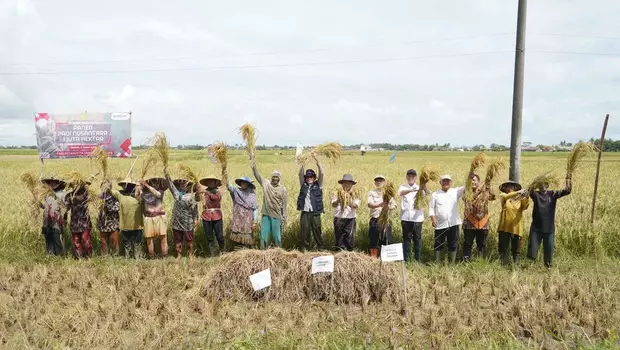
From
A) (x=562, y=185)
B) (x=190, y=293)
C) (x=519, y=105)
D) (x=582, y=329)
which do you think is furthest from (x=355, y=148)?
(x=582, y=329)

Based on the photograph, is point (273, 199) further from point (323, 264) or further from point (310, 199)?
point (323, 264)

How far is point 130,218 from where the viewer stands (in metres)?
7.23

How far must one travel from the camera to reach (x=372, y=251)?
23.5 feet

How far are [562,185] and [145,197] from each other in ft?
22.7

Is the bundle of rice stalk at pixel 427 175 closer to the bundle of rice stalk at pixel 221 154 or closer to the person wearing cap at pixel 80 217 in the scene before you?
the bundle of rice stalk at pixel 221 154

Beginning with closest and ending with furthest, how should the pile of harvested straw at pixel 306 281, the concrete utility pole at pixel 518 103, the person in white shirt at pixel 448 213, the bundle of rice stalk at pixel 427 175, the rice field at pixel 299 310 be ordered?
the rice field at pixel 299 310 < the pile of harvested straw at pixel 306 281 < the bundle of rice stalk at pixel 427 175 < the person in white shirt at pixel 448 213 < the concrete utility pole at pixel 518 103

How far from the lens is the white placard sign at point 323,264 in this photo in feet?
17.5

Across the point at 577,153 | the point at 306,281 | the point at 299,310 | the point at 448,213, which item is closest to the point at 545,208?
the point at 577,153

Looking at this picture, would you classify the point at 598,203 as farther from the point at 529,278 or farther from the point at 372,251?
the point at 372,251

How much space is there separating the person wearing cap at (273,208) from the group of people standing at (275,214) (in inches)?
0.7

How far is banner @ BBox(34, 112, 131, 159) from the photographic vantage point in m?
8.99

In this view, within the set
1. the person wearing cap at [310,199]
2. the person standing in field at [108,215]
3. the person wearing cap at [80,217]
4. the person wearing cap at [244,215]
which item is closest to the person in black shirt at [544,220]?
the person wearing cap at [310,199]

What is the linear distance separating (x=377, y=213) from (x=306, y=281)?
2.14 meters

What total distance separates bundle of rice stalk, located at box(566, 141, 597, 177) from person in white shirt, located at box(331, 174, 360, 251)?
328cm
